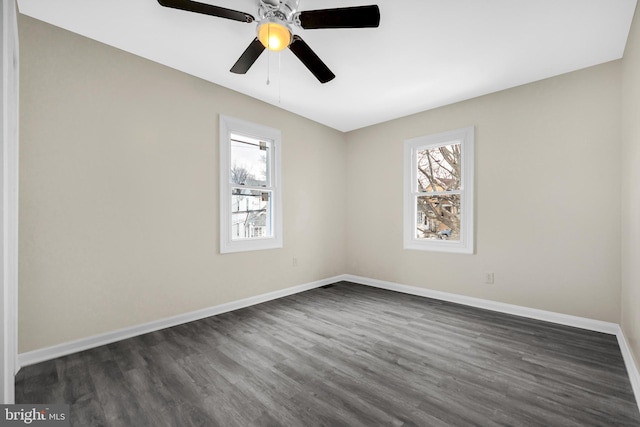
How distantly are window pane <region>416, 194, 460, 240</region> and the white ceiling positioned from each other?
A: 1.41 meters

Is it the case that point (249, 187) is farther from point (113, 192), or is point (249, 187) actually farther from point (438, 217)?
point (438, 217)

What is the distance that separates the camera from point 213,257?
11.0 ft

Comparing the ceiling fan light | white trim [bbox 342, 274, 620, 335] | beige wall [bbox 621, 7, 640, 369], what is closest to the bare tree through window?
white trim [bbox 342, 274, 620, 335]

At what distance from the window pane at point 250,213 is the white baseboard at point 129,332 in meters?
0.84

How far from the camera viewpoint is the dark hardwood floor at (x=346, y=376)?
168cm

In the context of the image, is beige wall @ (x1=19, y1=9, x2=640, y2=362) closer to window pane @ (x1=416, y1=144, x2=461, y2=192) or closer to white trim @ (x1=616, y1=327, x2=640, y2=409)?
white trim @ (x1=616, y1=327, x2=640, y2=409)

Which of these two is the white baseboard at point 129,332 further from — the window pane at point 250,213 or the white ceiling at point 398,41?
the white ceiling at point 398,41

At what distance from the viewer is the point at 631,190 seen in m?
2.28

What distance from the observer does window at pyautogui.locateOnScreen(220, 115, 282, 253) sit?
3455 millimetres

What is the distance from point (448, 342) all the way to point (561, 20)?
2865mm

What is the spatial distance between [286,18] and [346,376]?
2.59 meters

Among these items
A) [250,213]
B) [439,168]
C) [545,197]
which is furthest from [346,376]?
[439,168]

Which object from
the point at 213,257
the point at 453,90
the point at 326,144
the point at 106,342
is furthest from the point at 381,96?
the point at 106,342

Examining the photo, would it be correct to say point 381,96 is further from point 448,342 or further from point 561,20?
point 448,342
